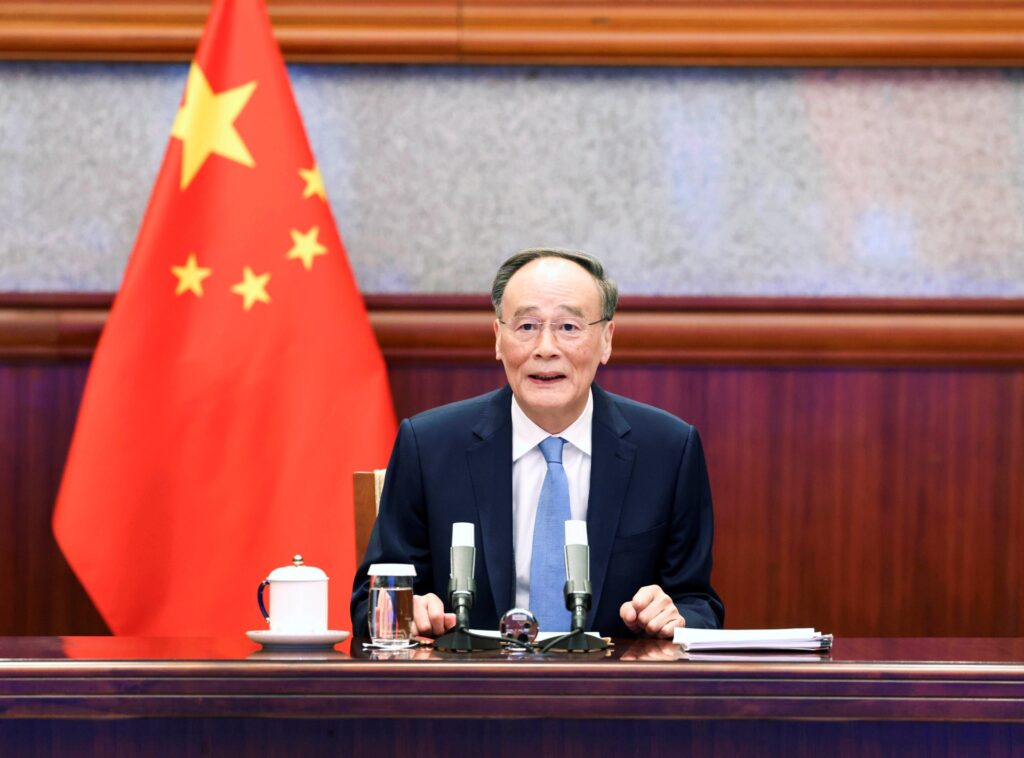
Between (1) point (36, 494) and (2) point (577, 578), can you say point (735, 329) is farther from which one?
(1) point (36, 494)

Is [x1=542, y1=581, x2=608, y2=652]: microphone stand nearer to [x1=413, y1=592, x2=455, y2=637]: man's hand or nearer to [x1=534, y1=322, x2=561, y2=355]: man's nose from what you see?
[x1=413, y1=592, x2=455, y2=637]: man's hand

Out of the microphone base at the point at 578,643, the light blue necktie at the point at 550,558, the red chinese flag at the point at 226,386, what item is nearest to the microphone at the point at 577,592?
the microphone base at the point at 578,643

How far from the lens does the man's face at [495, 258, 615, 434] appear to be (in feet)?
7.02

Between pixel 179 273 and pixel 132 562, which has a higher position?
pixel 179 273

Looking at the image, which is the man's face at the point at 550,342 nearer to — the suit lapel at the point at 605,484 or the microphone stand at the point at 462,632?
the suit lapel at the point at 605,484

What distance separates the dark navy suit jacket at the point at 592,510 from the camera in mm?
2096

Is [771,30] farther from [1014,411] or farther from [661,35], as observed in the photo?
[1014,411]

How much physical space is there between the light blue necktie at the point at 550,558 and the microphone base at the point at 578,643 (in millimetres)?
307

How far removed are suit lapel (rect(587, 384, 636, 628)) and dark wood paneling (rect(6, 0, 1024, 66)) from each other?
1382 mm

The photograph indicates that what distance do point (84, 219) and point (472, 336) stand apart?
3.53 ft

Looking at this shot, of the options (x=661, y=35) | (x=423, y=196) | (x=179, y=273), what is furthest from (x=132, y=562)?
(x=661, y=35)

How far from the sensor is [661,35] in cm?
325

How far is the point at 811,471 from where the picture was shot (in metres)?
3.30

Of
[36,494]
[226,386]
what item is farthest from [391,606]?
[36,494]
